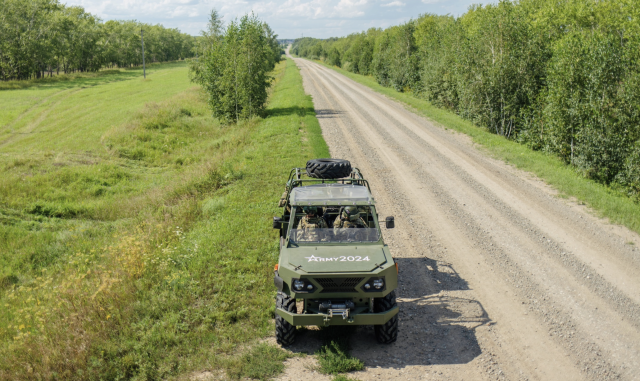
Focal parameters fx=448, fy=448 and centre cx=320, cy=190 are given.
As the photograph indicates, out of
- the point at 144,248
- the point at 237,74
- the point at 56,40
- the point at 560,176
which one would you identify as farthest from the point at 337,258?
the point at 56,40

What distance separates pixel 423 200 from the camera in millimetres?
14656

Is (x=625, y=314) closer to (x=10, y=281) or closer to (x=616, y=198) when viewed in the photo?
(x=616, y=198)

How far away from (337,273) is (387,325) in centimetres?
127

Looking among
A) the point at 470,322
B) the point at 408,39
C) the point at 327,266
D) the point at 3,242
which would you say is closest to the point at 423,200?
the point at 470,322

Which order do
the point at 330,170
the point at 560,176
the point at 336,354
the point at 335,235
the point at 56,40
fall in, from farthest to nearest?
the point at 56,40, the point at 560,176, the point at 330,170, the point at 335,235, the point at 336,354

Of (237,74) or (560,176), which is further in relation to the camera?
(237,74)

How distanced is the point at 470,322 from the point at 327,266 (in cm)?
306

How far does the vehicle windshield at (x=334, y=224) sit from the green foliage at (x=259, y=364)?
71.6 inches

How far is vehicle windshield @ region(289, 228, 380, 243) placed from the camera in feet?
25.2

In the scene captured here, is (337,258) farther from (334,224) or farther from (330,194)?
(330,194)

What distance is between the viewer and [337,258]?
280 inches

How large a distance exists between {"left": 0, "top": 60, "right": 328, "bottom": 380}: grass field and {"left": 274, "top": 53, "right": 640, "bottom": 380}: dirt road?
1.98m

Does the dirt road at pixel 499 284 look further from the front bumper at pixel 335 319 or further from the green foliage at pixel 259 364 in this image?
the front bumper at pixel 335 319

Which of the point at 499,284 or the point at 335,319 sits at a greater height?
the point at 335,319
